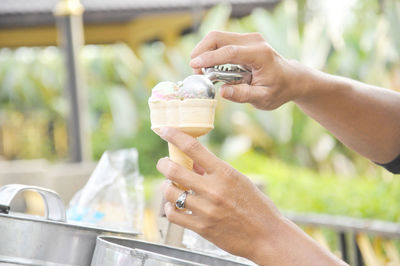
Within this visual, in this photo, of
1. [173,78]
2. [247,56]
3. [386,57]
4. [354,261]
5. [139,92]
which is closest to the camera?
[247,56]

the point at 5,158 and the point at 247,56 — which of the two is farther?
the point at 5,158

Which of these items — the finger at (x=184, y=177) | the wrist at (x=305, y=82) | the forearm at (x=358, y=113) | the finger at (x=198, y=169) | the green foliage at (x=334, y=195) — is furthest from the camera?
the green foliage at (x=334, y=195)

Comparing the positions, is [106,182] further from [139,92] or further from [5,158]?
[5,158]

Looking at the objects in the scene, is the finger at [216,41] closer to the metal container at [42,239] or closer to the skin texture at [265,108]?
the skin texture at [265,108]

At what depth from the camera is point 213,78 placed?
4.40 ft

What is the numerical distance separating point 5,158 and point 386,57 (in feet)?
29.2

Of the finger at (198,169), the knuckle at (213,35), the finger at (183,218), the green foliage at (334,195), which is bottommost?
the green foliage at (334,195)

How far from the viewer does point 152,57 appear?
1197 centimetres

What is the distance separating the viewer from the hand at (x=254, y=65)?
4.53 ft

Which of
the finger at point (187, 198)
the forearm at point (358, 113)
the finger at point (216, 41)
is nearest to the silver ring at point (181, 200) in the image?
the finger at point (187, 198)

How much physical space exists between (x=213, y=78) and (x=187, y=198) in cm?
28

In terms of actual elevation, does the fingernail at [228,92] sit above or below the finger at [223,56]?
below

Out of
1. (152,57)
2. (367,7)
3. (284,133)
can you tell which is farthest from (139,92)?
(367,7)

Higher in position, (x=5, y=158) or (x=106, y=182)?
(x=106, y=182)
